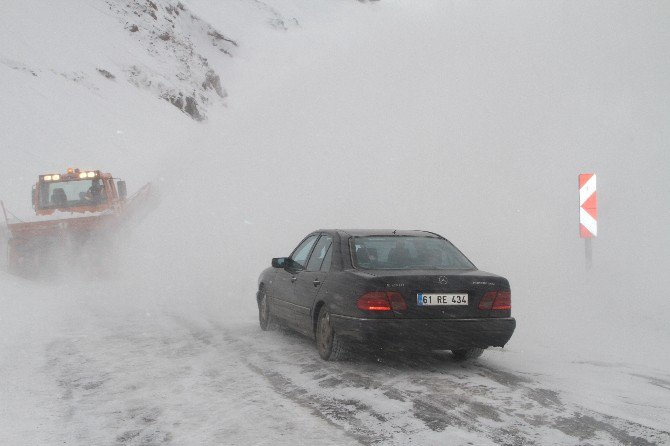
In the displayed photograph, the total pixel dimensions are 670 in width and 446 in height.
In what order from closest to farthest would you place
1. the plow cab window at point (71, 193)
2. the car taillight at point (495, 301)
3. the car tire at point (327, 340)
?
the car taillight at point (495, 301) → the car tire at point (327, 340) → the plow cab window at point (71, 193)

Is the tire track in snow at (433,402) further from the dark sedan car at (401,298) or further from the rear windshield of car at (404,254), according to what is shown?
the rear windshield of car at (404,254)

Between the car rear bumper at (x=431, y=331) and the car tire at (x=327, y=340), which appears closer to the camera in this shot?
the car rear bumper at (x=431, y=331)

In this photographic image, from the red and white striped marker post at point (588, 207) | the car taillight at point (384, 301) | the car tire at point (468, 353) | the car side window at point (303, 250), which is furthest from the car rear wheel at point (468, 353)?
the red and white striped marker post at point (588, 207)

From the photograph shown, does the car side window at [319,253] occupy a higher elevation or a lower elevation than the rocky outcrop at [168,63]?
lower

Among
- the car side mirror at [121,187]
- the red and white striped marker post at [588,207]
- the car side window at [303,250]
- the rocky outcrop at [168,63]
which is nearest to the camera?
the car side window at [303,250]

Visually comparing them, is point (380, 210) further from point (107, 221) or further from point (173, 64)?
point (173, 64)

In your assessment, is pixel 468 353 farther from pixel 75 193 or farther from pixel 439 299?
pixel 75 193

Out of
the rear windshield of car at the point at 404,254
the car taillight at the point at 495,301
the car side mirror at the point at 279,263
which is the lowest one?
the car taillight at the point at 495,301

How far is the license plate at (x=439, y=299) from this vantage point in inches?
246

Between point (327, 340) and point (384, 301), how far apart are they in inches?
36.9

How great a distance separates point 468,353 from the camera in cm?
694

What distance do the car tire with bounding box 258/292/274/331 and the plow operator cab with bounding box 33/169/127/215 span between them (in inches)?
357

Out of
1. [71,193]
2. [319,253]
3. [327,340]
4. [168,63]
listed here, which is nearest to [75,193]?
[71,193]

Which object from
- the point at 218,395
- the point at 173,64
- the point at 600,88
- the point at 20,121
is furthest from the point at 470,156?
the point at 173,64
